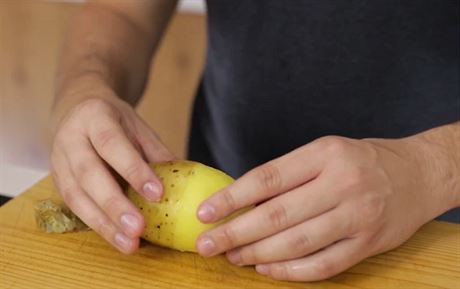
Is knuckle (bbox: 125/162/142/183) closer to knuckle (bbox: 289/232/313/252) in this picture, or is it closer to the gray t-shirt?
knuckle (bbox: 289/232/313/252)

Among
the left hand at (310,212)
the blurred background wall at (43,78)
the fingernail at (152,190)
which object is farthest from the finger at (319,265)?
the blurred background wall at (43,78)

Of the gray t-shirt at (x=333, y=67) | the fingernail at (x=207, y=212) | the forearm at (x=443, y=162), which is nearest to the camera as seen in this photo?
the fingernail at (x=207, y=212)

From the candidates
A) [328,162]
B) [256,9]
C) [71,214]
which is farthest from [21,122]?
[328,162]

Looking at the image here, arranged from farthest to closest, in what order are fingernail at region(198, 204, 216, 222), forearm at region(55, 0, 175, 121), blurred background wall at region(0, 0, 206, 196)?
blurred background wall at region(0, 0, 206, 196), forearm at region(55, 0, 175, 121), fingernail at region(198, 204, 216, 222)

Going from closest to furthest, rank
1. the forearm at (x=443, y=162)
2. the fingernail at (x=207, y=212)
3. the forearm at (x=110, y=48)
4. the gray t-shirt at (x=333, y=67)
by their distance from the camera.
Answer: the fingernail at (x=207, y=212), the forearm at (x=443, y=162), the forearm at (x=110, y=48), the gray t-shirt at (x=333, y=67)

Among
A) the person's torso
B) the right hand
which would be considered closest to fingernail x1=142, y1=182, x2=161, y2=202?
the right hand

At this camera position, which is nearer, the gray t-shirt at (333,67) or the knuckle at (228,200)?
the knuckle at (228,200)

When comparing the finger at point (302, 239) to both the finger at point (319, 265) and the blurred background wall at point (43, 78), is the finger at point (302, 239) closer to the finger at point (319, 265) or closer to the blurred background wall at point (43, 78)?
the finger at point (319, 265)
